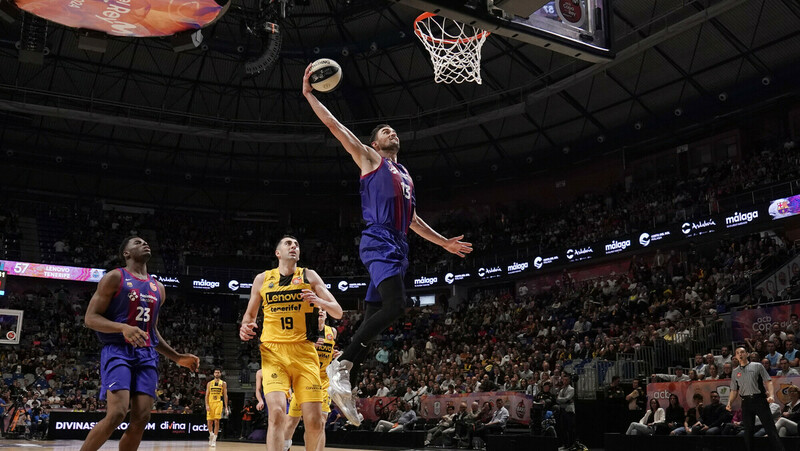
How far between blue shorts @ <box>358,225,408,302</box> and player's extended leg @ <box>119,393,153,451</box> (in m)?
2.16

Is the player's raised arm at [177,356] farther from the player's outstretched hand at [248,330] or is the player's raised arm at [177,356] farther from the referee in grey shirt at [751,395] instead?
the referee in grey shirt at [751,395]

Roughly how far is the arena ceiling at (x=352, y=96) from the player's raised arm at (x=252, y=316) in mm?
19960

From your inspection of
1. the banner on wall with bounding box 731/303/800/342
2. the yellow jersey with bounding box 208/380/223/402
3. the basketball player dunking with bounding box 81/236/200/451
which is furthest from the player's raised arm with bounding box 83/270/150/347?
the banner on wall with bounding box 731/303/800/342

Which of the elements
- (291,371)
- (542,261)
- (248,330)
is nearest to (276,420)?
(291,371)

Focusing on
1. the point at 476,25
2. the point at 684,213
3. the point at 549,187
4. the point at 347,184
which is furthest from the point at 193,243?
the point at 476,25

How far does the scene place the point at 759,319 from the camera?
64.7ft

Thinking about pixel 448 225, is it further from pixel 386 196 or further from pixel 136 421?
pixel 136 421

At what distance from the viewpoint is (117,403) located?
6.11m

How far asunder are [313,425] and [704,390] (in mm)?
11156

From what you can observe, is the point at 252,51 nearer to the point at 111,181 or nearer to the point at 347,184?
the point at 347,184

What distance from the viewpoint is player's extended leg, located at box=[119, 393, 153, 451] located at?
626 cm

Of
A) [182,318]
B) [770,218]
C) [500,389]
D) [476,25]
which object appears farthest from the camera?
[182,318]

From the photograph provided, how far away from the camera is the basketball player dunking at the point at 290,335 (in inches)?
273

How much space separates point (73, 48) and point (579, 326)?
2414cm
